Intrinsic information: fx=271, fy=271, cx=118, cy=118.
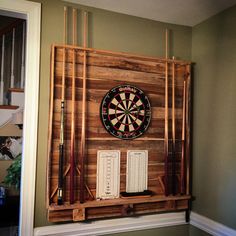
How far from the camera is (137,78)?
2420 mm

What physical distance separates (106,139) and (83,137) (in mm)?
220

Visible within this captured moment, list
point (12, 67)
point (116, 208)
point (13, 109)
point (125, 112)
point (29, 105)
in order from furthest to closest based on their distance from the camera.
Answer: point (12, 67)
point (13, 109)
point (125, 112)
point (116, 208)
point (29, 105)

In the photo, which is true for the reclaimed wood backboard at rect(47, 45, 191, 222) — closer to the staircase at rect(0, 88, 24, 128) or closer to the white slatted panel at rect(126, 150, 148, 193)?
the white slatted panel at rect(126, 150, 148, 193)

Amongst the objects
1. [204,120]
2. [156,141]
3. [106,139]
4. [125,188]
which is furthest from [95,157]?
[204,120]

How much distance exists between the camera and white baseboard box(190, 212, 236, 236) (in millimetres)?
2191

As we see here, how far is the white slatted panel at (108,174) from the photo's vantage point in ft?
7.34

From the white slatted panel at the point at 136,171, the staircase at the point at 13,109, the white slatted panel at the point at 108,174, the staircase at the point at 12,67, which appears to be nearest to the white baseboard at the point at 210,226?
the white slatted panel at the point at 136,171

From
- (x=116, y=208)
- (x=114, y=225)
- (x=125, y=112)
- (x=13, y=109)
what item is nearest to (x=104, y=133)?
(x=125, y=112)

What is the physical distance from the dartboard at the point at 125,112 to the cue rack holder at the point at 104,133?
1.9 inches

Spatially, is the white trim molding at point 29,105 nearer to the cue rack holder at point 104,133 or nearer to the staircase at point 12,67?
the cue rack holder at point 104,133

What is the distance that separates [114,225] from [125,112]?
97 cm

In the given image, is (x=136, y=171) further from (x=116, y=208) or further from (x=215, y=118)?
(x=215, y=118)

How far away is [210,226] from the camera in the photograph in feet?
7.70

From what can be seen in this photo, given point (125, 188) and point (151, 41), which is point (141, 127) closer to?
point (125, 188)
